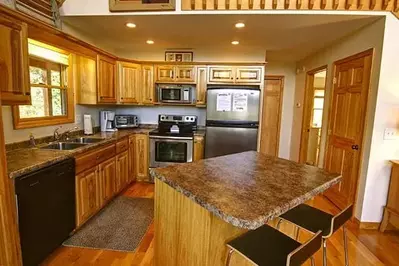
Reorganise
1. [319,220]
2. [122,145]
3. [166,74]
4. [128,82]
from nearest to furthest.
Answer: [319,220], [122,145], [128,82], [166,74]

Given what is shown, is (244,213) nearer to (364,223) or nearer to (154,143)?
(364,223)

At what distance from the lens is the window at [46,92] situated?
2.49 meters

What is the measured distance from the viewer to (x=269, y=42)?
3.69m

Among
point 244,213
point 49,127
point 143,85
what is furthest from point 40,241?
point 143,85

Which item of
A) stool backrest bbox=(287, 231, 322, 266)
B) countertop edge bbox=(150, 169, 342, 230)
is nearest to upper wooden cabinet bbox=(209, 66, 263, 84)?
countertop edge bbox=(150, 169, 342, 230)

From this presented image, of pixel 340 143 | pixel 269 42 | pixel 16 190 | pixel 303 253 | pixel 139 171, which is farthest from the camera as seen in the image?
pixel 139 171

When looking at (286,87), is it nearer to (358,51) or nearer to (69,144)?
(358,51)

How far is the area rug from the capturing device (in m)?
2.25

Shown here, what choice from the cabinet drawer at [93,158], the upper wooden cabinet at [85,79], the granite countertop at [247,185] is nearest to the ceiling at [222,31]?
the upper wooden cabinet at [85,79]

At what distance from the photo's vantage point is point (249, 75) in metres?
3.88

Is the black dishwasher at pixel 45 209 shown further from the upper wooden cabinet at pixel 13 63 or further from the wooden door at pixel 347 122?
the wooden door at pixel 347 122

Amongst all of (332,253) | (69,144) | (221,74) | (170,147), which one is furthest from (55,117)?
(332,253)

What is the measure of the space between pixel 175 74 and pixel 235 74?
1.06m

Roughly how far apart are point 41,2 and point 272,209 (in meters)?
3.10
